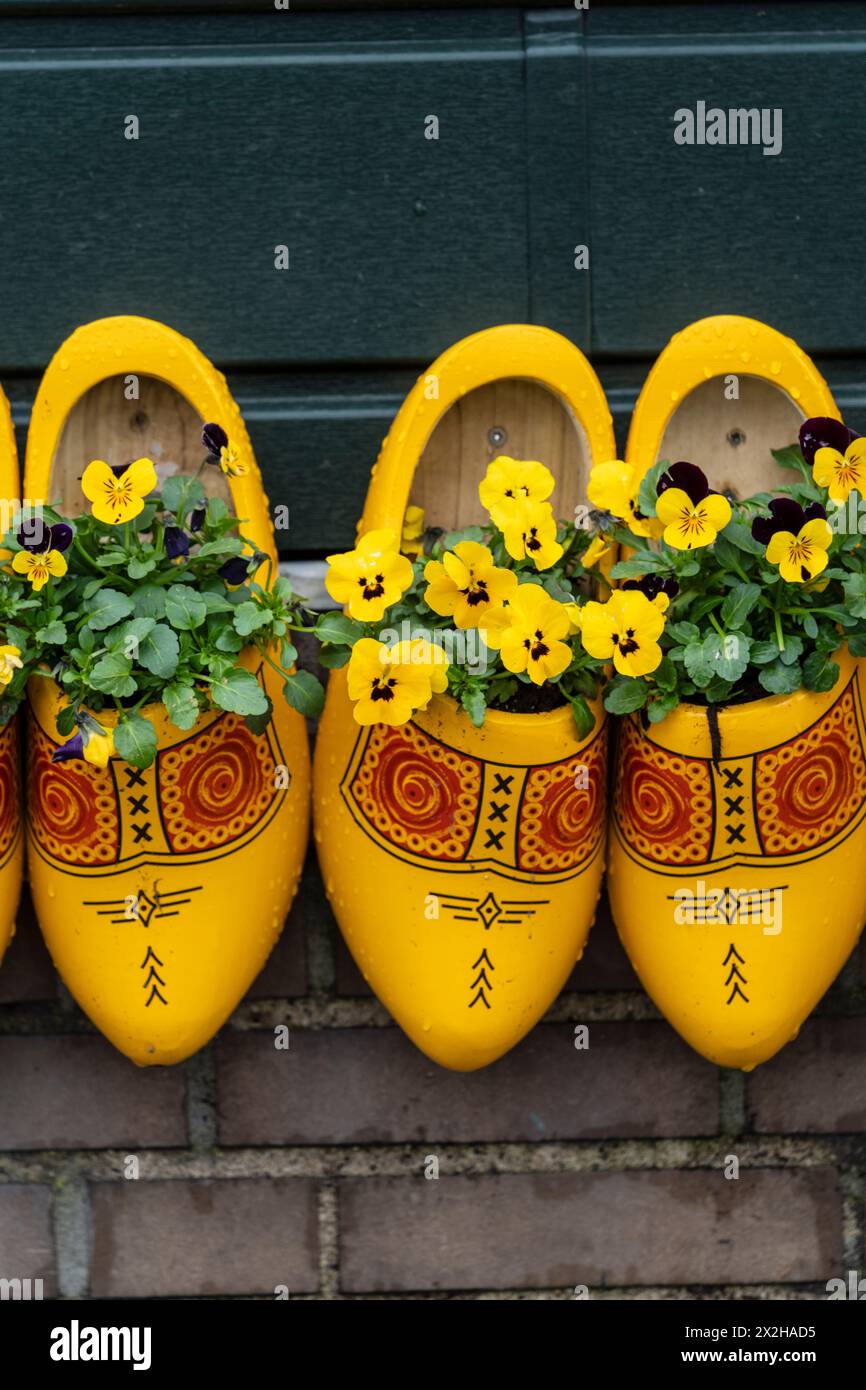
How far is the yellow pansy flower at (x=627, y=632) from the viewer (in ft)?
3.74

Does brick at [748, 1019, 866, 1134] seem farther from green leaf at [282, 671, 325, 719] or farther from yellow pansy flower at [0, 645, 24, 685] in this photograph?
yellow pansy flower at [0, 645, 24, 685]

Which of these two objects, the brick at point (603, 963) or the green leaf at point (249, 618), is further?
the brick at point (603, 963)

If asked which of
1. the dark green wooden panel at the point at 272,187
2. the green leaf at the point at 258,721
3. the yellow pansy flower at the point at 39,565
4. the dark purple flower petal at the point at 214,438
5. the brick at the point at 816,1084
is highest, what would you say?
the dark green wooden panel at the point at 272,187

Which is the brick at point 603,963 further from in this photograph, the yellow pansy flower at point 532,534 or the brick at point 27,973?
the brick at point 27,973

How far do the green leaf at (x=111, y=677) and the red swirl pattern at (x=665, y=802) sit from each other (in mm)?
387

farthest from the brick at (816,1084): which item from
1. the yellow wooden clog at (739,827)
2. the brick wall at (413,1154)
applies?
the yellow wooden clog at (739,827)

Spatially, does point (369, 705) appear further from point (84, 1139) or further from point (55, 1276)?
point (55, 1276)

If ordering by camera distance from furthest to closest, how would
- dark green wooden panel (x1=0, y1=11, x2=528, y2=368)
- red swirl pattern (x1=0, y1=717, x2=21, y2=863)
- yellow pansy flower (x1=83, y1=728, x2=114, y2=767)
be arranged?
dark green wooden panel (x1=0, y1=11, x2=528, y2=368) → red swirl pattern (x1=0, y1=717, x2=21, y2=863) → yellow pansy flower (x1=83, y1=728, x2=114, y2=767)

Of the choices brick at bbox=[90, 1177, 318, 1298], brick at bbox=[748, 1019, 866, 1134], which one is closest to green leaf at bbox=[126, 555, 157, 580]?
brick at bbox=[90, 1177, 318, 1298]

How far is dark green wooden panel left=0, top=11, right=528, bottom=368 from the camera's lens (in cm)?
134

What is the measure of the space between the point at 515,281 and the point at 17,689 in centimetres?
56

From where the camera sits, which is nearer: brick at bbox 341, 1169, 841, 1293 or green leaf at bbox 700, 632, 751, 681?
green leaf at bbox 700, 632, 751, 681

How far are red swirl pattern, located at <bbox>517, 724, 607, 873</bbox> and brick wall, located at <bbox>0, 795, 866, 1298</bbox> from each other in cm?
18

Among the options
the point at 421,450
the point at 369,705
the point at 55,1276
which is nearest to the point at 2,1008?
the point at 55,1276
